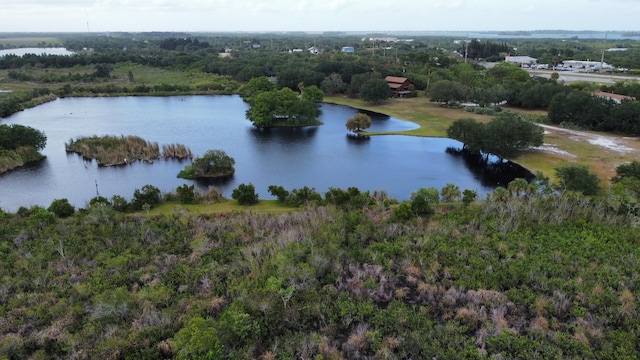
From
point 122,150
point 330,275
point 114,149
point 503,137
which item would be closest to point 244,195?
point 330,275

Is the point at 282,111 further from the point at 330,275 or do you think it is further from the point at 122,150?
the point at 330,275

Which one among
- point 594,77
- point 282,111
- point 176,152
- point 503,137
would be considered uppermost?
point 594,77

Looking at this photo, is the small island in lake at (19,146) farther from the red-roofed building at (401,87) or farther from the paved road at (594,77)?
the paved road at (594,77)

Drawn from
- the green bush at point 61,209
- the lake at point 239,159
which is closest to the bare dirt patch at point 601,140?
the lake at point 239,159

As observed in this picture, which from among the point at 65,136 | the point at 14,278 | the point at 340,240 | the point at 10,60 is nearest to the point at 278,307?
the point at 340,240

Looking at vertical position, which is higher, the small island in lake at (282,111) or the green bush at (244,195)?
the small island in lake at (282,111)

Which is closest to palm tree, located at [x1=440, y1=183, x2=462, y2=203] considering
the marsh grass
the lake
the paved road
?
the lake
